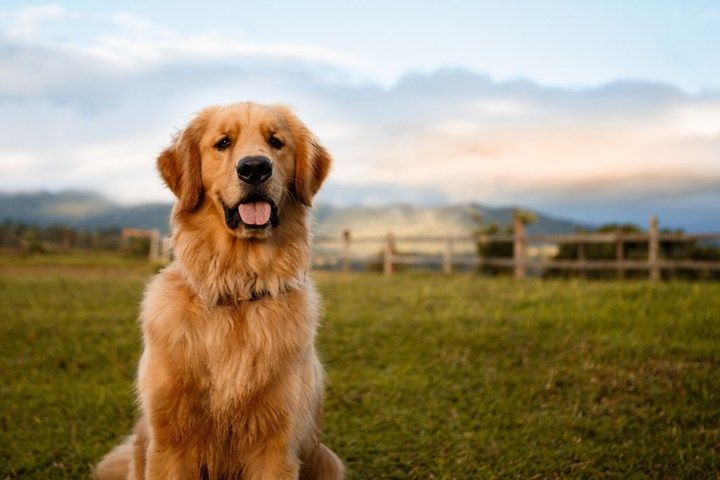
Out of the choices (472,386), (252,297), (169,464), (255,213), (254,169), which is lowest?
(472,386)

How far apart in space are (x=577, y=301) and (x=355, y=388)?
17.0 ft

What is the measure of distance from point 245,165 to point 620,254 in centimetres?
1816

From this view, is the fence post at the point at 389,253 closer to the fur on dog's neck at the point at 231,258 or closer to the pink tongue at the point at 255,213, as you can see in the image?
the fur on dog's neck at the point at 231,258

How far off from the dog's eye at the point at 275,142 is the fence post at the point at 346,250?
23.9 m

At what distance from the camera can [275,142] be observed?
357cm

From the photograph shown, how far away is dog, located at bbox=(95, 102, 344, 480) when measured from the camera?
315cm

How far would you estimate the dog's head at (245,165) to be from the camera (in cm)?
332

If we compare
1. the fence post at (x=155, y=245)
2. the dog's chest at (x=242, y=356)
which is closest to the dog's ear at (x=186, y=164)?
the dog's chest at (x=242, y=356)

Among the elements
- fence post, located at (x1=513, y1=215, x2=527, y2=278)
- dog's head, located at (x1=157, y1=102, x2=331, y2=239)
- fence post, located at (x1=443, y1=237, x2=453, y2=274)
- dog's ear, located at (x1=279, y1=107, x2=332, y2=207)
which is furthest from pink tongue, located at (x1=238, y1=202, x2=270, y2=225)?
fence post, located at (x1=443, y1=237, x2=453, y2=274)

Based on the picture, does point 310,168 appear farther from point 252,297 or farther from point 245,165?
point 252,297

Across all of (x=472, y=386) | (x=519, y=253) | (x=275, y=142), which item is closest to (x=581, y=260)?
(x=519, y=253)

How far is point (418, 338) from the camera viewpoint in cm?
839

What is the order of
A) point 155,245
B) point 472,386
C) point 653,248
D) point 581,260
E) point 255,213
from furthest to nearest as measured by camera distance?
1. point 155,245
2. point 581,260
3. point 653,248
4. point 472,386
5. point 255,213

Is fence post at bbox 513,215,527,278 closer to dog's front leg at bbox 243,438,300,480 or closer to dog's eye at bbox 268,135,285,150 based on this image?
dog's eye at bbox 268,135,285,150
